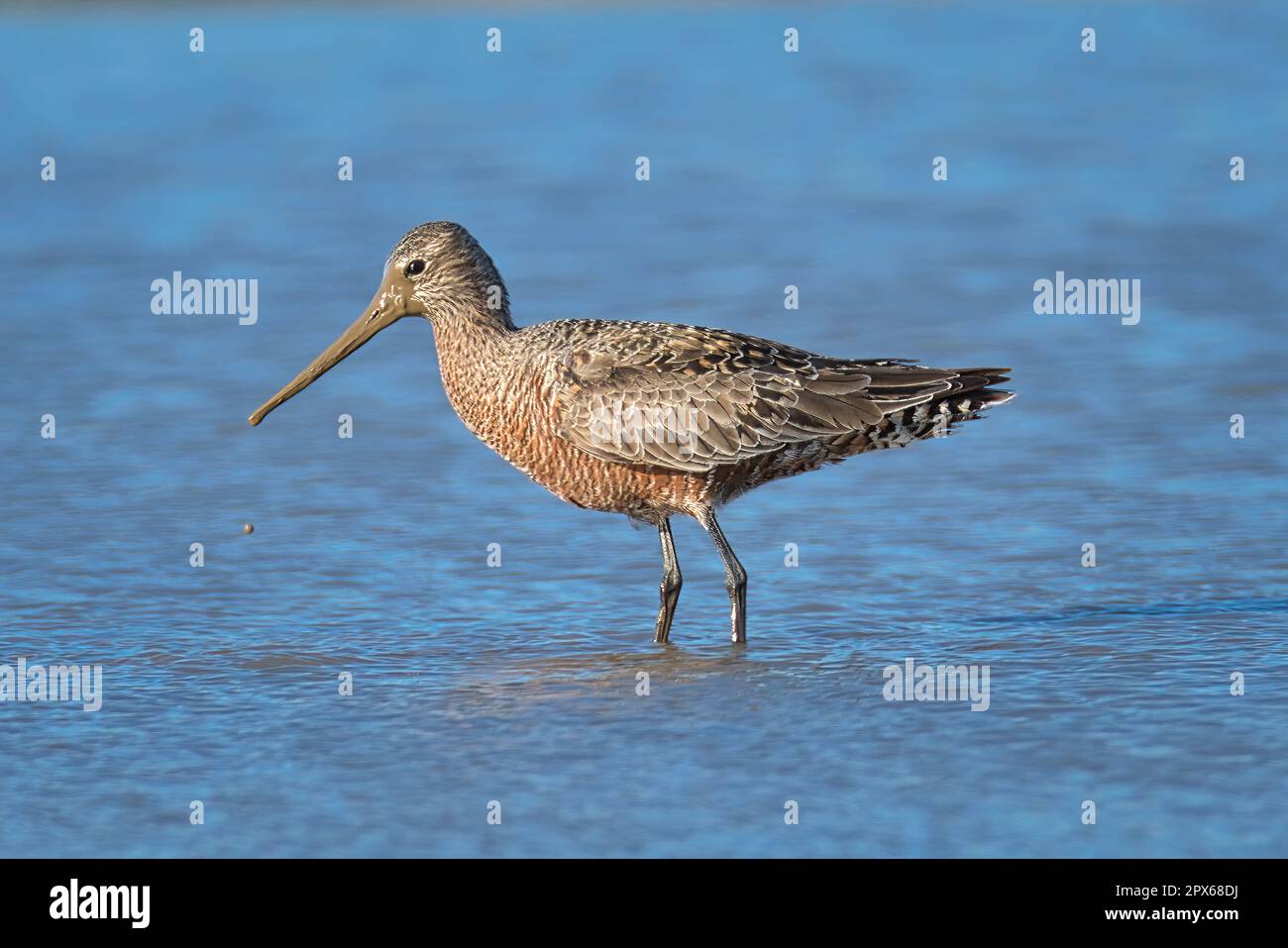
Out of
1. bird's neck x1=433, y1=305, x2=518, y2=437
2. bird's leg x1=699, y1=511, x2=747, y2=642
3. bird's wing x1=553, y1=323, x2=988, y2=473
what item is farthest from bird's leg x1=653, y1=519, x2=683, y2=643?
bird's neck x1=433, y1=305, x2=518, y2=437

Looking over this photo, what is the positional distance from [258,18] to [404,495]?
50.8ft

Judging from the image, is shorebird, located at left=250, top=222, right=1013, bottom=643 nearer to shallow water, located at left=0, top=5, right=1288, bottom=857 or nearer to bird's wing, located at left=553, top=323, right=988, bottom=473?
bird's wing, located at left=553, top=323, right=988, bottom=473

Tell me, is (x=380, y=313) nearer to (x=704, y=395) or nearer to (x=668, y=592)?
(x=704, y=395)

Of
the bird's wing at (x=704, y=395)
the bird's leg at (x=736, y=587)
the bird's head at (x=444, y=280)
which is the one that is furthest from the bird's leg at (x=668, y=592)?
the bird's head at (x=444, y=280)

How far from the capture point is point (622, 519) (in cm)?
1050

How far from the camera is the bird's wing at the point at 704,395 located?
8.41m

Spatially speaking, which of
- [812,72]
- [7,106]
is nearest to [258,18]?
[7,106]

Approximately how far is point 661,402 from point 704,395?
0.19 metres

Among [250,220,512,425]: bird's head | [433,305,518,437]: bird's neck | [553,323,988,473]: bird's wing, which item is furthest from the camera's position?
[250,220,512,425]: bird's head

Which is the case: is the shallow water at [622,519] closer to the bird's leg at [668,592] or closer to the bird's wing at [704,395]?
the bird's leg at [668,592]

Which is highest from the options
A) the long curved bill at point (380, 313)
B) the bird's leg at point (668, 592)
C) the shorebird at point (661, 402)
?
the long curved bill at point (380, 313)

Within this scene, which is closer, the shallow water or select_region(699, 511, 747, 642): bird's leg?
the shallow water

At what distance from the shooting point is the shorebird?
8430mm

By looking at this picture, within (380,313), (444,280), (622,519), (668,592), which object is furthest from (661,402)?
(622,519)
